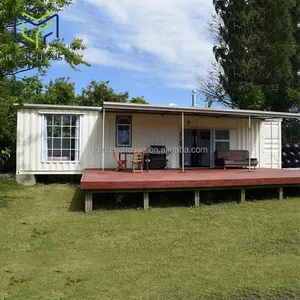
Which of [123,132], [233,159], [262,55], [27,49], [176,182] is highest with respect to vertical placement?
[262,55]

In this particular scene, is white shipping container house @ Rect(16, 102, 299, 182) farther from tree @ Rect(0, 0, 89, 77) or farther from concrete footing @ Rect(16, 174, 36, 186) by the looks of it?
tree @ Rect(0, 0, 89, 77)

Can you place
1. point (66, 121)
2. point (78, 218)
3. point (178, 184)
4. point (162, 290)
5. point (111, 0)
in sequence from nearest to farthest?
point (162, 290) < point (78, 218) < point (178, 184) < point (111, 0) < point (66, 121)

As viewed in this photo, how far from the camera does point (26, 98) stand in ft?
27.2

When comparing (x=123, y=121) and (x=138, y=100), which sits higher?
(x=138, y=100)

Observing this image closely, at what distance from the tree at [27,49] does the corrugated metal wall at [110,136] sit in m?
2.38

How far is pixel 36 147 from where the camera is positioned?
10406 mm

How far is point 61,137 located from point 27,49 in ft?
11.0

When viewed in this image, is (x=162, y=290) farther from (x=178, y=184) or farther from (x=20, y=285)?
(x=178, y=184)

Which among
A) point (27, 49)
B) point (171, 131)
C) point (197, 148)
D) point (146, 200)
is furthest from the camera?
point (197, 148)

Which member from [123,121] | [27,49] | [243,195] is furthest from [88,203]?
[123,121]

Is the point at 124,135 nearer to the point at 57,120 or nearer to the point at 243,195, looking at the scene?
the point at 57,120

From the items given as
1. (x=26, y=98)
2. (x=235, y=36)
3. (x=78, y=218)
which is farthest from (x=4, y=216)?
(x=235, y=36)

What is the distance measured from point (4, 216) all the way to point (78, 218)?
1.53 metres

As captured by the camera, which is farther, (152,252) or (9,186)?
(9,186)
